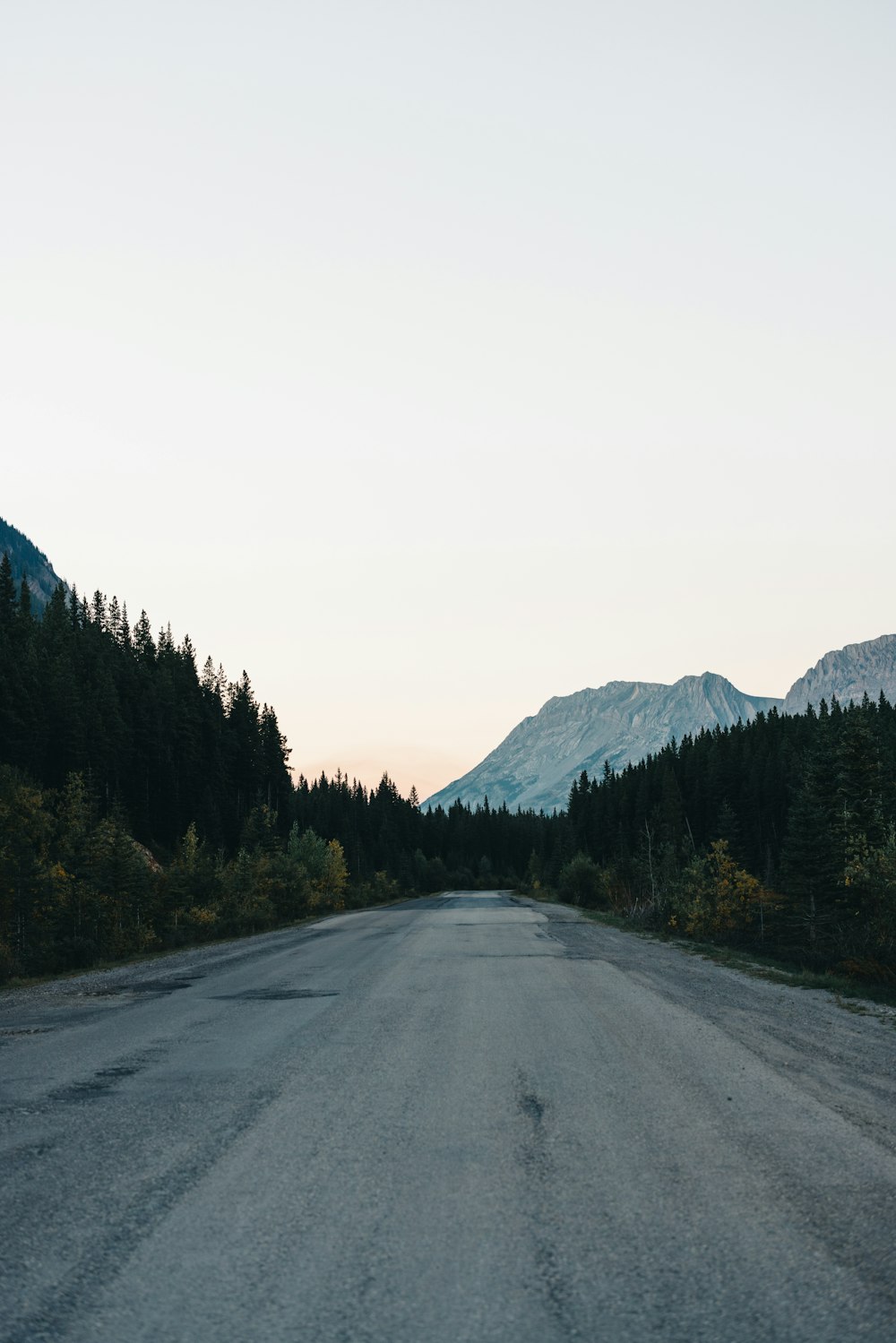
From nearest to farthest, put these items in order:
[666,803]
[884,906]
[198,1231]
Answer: [198,1231] → [884,906] → [666,803]

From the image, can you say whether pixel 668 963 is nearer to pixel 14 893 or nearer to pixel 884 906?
pixel 884 906

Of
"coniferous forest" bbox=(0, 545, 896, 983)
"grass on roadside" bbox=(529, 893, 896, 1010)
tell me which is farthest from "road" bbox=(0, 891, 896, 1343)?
"coniferous forest" bbox=(0, 545, 896, 983)

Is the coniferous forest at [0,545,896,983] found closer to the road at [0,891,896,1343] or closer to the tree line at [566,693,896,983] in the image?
the tree line at [566,693,896,983]

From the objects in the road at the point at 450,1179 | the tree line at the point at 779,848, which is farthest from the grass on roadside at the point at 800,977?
the road at the point at 450,1179

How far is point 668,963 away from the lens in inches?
808

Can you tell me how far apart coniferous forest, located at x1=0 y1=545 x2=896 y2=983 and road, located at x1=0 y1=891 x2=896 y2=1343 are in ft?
32.3

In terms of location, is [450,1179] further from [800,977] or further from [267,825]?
[267,825]

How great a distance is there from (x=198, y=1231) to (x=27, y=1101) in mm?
3776

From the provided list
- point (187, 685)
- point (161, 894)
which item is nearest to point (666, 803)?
point (187, 685)

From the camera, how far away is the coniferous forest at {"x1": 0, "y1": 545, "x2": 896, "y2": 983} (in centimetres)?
2814

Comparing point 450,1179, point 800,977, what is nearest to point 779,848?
point 800,977

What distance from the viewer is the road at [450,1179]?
3.77 metres

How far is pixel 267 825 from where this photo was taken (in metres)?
76.4

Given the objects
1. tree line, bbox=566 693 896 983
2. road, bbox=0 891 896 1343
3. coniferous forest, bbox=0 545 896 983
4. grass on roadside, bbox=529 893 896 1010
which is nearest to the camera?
road, bbox=0 891 896 1343
